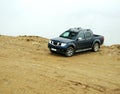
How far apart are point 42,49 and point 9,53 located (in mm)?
3266

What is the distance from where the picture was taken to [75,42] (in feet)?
66.3

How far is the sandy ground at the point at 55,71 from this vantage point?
12414 millimetres

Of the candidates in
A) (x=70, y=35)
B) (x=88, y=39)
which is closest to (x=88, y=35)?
(x=88, y=39)

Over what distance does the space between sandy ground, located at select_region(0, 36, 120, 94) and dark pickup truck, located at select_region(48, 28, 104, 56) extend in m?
0.45

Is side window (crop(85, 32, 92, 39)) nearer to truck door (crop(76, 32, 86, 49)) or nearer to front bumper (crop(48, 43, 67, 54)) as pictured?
truck door (crop(76, 32, 86, 49))

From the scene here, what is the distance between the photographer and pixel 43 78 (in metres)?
13.5

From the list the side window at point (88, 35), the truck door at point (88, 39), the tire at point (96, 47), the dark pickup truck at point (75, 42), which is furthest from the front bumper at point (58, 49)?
the tire at point (96, 47)

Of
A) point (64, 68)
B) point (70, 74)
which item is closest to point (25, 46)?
point (64, 68)

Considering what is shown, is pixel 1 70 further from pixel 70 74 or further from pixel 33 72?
pixel 70 74

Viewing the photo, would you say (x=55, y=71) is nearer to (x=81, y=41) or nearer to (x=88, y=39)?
(x=81, y=41)

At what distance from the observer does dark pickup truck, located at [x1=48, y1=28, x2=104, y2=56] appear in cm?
1969

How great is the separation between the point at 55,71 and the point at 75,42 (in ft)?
18.4

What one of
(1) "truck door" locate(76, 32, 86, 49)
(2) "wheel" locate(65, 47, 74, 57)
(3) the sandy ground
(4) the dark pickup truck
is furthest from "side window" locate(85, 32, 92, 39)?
(2) "wheel" locate(65, 47, 74, 57)

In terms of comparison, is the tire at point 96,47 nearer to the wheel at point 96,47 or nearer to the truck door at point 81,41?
the wheel at point 96,47
